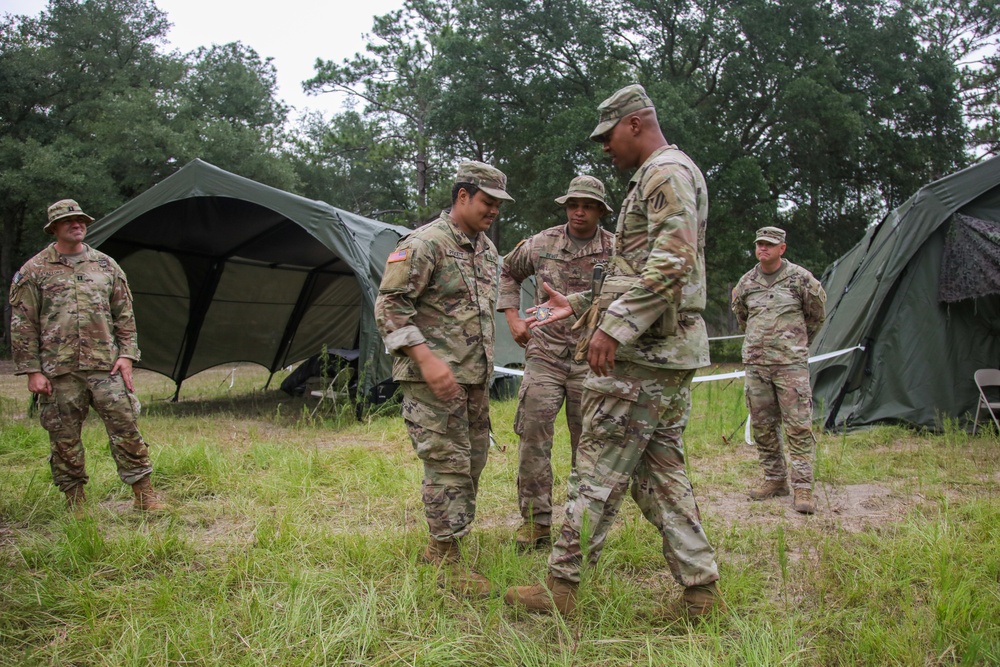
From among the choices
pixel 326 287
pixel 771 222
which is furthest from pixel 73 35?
pixel 771 222

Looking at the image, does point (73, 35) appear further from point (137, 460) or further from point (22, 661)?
point (22, 661)

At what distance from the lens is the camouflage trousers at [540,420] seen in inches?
131

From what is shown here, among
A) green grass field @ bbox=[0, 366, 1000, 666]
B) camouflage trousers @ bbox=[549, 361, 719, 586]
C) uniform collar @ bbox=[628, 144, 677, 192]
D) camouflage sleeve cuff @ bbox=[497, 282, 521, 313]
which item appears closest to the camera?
green grass field @ bbox=[0, 366, 1000, 666]

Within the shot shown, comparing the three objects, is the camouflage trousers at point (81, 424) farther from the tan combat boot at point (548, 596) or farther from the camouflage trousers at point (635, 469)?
the camouflage trousers at point (635, 469)

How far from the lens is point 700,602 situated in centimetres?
239

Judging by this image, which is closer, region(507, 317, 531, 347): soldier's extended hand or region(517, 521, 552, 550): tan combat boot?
region(517, 521, 552, 550): tan combat boot

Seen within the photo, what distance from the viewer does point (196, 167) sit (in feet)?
21.4

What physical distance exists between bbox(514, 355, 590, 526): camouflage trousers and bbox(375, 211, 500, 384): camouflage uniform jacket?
1.56ft

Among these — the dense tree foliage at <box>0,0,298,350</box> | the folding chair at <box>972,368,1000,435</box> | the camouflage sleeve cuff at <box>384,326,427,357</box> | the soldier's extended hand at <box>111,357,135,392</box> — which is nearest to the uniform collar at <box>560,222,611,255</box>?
the camouflage sleeve cuff at <box>384,326,427,357</box>

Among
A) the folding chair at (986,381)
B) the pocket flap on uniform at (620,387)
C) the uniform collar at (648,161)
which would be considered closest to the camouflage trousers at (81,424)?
the pocket flap on uniform at (620,387)

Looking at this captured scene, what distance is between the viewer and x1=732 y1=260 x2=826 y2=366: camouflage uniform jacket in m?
4.52

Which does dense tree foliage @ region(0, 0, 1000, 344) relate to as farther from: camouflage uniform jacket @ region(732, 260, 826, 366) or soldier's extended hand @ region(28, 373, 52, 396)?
soldier's extended hand @ region(28, 373, 52, 396)

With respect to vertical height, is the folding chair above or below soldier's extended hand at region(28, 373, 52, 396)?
below

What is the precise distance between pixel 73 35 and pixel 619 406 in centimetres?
2416
